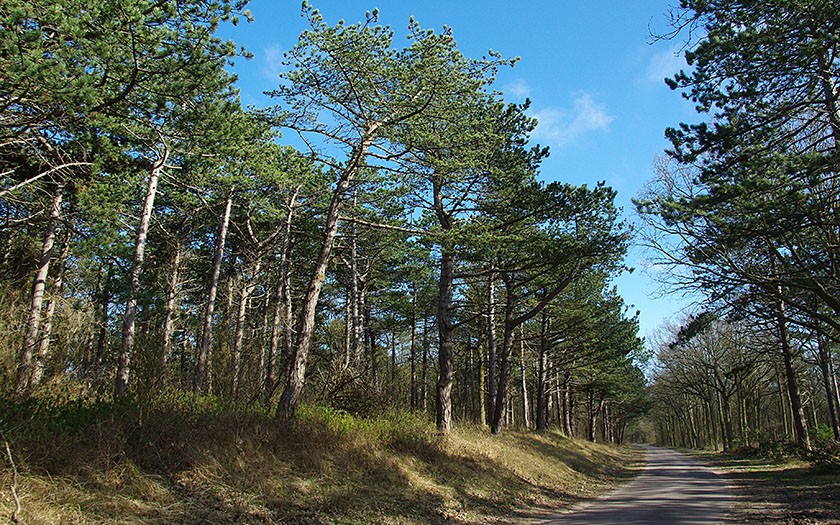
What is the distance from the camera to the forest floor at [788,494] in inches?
333

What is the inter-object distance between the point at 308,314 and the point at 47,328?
669 cm

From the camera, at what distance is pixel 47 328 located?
1158 centimetres

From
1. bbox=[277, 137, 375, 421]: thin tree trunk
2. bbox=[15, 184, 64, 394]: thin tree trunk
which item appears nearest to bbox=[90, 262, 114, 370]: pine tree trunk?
bbox=[15, 184, 64, 394]: thin tree trunk

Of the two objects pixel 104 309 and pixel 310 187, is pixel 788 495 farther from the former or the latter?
pixel 104 309

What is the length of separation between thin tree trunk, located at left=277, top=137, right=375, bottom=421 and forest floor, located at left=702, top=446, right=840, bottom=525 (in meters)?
8.52

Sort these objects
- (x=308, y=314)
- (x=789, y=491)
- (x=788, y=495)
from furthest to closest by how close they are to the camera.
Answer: (x=789, y=491) → (x=788, y=495) → (x=308, y=314)

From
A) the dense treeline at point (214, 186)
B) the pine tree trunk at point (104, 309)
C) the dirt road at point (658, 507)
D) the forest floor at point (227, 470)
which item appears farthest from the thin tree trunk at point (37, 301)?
the dirt road at point (658, 507)

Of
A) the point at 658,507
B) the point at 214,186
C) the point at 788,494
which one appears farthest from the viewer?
the point at 214,186

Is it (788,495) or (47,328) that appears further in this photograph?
(47,328)

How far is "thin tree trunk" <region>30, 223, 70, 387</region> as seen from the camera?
8641mm

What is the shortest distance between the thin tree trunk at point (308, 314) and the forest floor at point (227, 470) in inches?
18.4

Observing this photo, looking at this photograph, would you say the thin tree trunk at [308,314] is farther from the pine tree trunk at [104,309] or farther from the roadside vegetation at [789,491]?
the roadside vegetation at [789,491]

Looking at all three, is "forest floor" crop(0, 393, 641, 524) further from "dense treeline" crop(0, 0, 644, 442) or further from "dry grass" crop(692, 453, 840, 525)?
"dry grass" crop(692, 453, 840, 525)

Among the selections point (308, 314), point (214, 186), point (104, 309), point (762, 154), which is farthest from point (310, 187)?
point (762, 154)
